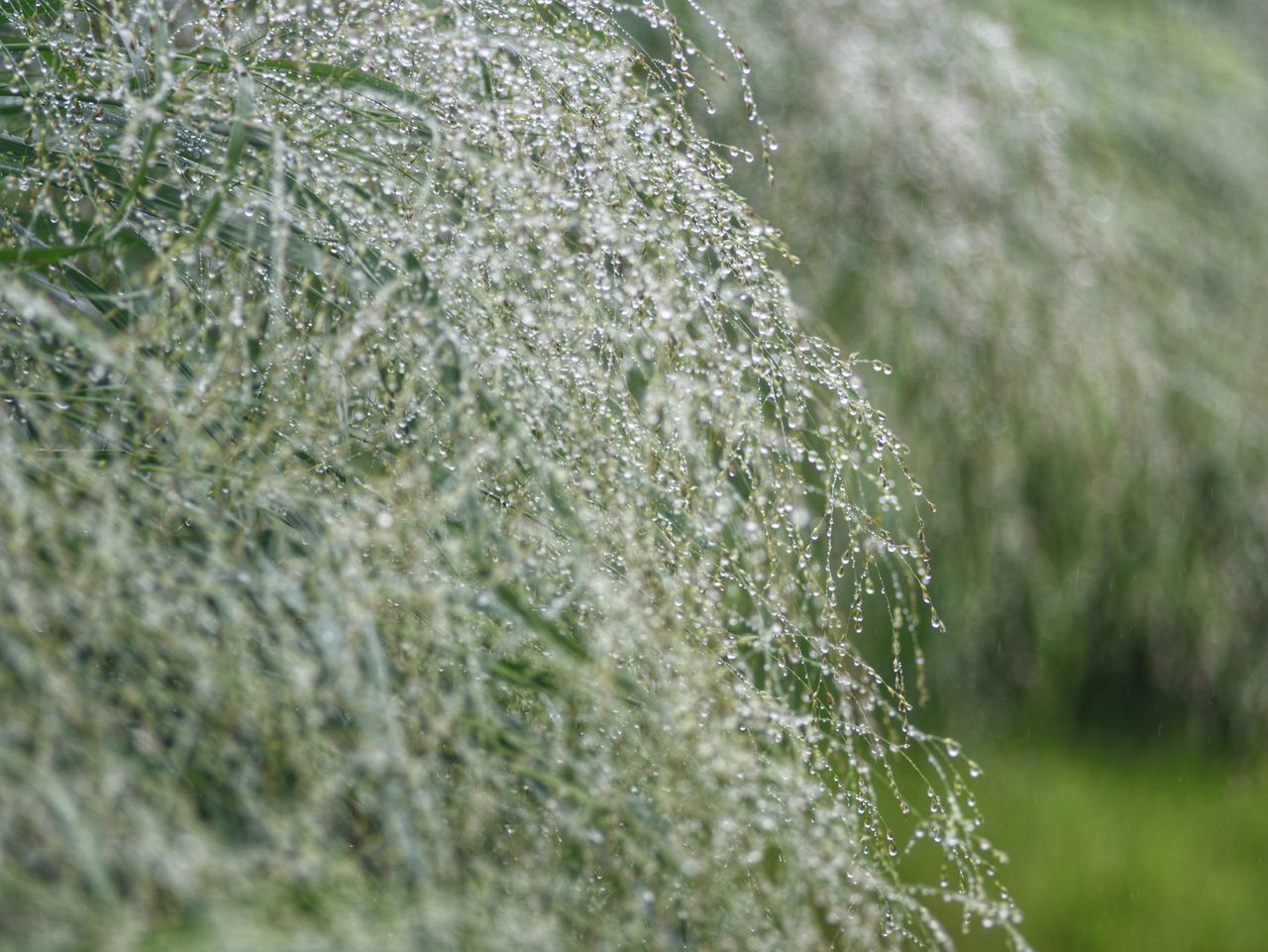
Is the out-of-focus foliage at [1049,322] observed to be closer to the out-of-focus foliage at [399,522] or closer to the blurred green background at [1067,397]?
the blurred green background at [1067,397]

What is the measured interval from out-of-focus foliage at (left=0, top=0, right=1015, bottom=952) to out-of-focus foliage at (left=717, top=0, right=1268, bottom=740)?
4.92 feet

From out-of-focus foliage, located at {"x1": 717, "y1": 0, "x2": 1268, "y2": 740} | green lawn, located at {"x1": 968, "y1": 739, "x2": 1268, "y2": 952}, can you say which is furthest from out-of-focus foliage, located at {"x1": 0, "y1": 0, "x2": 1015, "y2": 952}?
green lawn, located at {"x1": 968, "y1": 739, "x2": 1268, "y2": 952}

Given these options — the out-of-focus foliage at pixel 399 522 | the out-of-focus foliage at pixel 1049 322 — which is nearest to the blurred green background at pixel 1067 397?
the out-of-focus foliage at pixel 1049 322

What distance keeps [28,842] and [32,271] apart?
0.50 metres

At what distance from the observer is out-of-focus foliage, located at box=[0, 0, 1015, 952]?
0.61m

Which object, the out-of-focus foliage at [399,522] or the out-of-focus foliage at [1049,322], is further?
the out-of-focus foliage at [1049,322]

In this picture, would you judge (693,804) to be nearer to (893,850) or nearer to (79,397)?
(893,850)

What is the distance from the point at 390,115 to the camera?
3.28ft

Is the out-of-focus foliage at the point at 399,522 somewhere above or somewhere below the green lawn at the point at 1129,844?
above

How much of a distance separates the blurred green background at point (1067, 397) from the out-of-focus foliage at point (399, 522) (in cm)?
152

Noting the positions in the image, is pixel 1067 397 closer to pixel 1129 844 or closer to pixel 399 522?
pixel 1129 844

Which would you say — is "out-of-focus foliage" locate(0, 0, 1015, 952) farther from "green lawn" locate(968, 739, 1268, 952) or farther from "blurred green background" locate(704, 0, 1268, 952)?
"green lawn" locate(968, 739, 1268, 952)

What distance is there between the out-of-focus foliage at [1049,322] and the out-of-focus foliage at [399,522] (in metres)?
1.50

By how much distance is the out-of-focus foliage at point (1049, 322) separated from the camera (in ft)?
8.21
